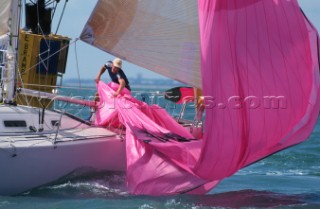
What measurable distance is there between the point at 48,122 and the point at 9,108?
631 mm

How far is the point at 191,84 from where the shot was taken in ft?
41.6

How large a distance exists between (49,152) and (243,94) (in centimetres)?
273

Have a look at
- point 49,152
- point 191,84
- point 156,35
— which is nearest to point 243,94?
point 191,84

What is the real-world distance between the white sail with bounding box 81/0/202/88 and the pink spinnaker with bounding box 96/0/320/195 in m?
1.02

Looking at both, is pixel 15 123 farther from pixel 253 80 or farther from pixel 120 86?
pixel 253 80

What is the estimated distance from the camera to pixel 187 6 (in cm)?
1253

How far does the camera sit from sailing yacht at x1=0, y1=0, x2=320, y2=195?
453 inches

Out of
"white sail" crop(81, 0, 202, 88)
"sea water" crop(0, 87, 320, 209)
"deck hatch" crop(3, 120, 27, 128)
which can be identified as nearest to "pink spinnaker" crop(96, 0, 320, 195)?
"sea water" crop(0, 87, 320, 209)

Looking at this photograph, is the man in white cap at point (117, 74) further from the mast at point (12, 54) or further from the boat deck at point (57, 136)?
the mast at point (12, 54)

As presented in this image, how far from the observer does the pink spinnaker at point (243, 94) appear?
1144cm

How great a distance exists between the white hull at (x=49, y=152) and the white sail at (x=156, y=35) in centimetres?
127

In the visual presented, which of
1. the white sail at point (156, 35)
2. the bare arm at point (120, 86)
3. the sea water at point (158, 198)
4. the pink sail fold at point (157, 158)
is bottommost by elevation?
the sea water at point (158, 198)

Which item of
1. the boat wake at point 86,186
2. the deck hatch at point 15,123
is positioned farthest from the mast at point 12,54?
the boat wake at point 86,186

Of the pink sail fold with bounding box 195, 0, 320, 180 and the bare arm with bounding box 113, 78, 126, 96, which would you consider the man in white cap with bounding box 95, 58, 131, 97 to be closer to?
the bare arm with bounding box 113, 78, 126, 96
